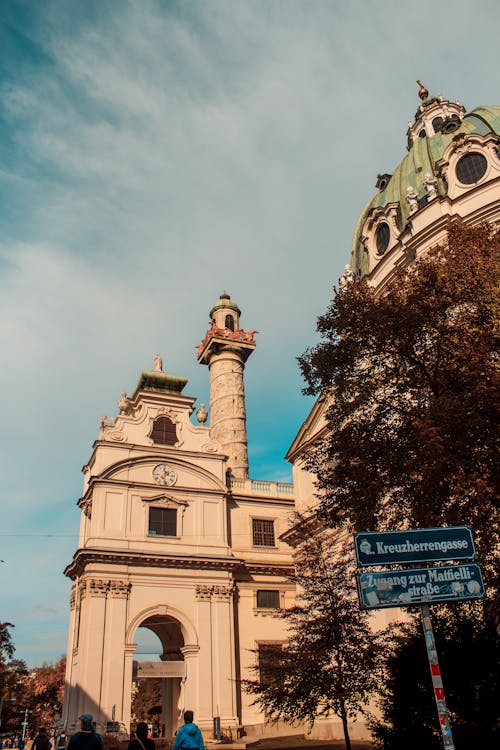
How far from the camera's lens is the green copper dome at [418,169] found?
128 ft

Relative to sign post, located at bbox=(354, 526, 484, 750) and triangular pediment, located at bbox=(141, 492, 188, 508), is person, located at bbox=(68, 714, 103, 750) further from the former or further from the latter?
triangular pediment, located at bbox=(141, 492, 188, 508)

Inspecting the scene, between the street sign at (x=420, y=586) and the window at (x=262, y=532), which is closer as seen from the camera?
the street sign at (x=420, y=586)

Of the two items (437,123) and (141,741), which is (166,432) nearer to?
(437,123)

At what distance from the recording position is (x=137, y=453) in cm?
3894

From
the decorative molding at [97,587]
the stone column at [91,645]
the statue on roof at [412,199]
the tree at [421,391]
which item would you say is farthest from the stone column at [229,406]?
the tree at [421,391]

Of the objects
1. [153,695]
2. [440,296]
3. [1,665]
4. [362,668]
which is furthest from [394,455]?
[153,695]

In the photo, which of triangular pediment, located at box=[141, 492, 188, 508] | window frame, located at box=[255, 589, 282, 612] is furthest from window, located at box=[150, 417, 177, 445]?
window frame, located at box=[255, 589, 282, 612]

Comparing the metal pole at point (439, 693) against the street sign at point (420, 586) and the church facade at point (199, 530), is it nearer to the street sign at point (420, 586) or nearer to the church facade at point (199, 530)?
the street sign at point (420, 586)

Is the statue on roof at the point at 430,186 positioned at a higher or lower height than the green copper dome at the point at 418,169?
lower

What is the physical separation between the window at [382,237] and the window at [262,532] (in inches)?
763

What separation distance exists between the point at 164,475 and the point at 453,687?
28246 millimetres

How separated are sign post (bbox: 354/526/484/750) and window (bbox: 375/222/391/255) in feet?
109

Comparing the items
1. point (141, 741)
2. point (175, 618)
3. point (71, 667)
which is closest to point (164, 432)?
point (175, 618)

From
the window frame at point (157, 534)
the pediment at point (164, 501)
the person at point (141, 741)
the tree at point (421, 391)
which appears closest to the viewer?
the person at point (141, 741)
